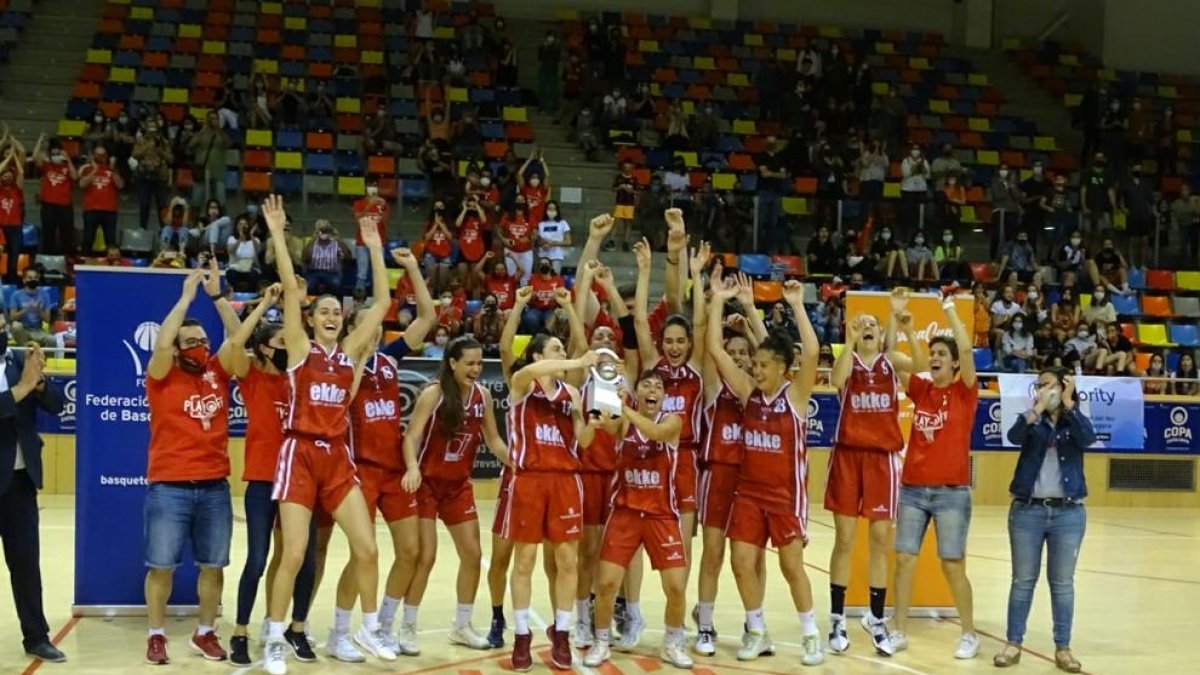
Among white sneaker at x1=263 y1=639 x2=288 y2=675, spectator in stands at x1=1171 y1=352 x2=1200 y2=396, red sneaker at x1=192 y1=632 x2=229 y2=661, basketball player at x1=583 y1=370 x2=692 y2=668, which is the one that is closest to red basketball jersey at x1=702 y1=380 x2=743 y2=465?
basketball player at x1=583 y1=370 x2=692 y2=668

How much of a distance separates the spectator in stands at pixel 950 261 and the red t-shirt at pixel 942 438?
450 inches

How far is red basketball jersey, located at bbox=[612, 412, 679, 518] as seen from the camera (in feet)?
25.8

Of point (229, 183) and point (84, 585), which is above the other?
point (229, 183)

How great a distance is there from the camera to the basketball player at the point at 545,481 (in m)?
7.66

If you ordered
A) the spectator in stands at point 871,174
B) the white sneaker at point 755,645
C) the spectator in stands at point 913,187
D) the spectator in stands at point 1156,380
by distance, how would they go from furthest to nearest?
the spectator in stands at point 871,174 → the spectator in stands at point 913,187 → the spectator in stands at point 1156,380 → the white sneaker at point 755,645

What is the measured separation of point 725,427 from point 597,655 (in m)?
1.65

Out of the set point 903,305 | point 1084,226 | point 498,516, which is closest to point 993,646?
point 903,305

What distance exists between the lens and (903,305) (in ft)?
28.8

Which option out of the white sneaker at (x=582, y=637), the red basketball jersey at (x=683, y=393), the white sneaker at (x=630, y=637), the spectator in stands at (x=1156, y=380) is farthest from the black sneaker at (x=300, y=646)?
the spectator in stands at (x=1156, y=380)

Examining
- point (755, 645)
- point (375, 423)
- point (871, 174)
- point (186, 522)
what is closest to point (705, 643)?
point (755, 645)

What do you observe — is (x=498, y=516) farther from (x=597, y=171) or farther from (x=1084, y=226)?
(x=1084, y=226)

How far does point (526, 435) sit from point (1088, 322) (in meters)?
13.9

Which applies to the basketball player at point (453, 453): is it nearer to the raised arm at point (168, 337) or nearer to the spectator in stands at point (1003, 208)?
the raised arm at point (168, 337)

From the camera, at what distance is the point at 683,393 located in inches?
326
